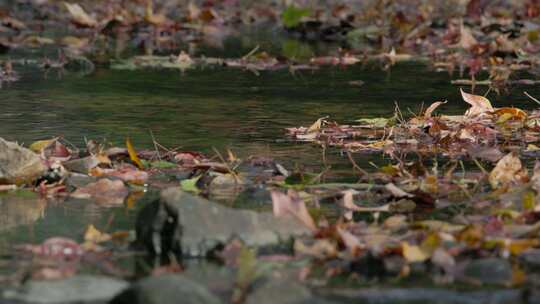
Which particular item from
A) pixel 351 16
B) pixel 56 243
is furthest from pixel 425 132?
pixel 351 16

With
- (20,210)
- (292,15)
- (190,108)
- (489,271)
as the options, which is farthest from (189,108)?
(292,15)

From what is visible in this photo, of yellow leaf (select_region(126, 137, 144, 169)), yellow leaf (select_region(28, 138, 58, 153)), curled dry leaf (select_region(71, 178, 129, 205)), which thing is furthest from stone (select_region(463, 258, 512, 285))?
yellow leaf (select_region(28, 138, 58, 153))

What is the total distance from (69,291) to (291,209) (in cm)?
94

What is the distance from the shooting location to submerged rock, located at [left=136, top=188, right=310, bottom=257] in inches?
164

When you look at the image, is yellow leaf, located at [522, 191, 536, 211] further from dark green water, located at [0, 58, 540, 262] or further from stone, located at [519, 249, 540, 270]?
dark green water, located at [0, 58, 540, 262]

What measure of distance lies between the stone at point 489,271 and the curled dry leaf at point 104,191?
1.72 meters

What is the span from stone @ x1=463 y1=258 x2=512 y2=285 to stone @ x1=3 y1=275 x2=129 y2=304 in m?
0.98

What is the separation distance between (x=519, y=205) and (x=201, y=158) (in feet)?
5.51

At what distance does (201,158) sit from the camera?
5953 mm

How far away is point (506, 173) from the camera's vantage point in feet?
17.0

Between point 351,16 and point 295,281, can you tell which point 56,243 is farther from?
point 351,16

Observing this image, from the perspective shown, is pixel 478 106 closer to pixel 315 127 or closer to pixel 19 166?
pixel 315 127

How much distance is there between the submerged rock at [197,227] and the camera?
164 inches

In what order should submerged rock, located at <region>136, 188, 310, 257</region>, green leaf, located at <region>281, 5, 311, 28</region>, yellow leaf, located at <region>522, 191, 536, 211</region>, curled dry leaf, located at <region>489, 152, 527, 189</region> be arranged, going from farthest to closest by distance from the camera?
green leaf, located at <region>281, 5, 311, 28</region> → curled dry leaf, located at <region>489, 152, 527, 189</region> → yellow leaf, located at <region>522, 191, 536, 211</region> → submerged rock, located at <region>136, 188, 310, 257</region>
